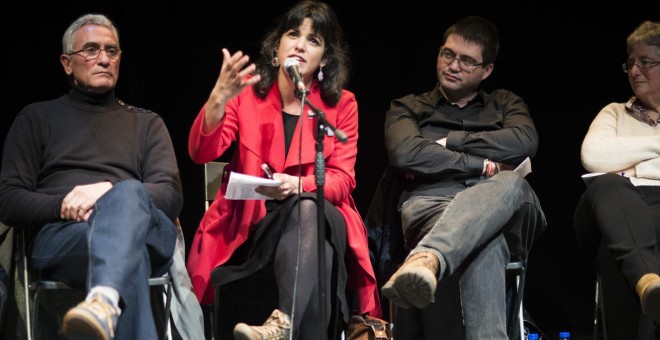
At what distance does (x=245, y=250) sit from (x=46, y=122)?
3.02 feet

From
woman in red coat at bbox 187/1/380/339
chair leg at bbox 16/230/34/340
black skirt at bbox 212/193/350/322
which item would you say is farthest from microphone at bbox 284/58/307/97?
chair leg at bbox 16/230/34/340

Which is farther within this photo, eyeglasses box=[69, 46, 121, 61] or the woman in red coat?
eyeglasses box=[69, 46, 121, 61]

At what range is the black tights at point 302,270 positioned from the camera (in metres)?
3.03

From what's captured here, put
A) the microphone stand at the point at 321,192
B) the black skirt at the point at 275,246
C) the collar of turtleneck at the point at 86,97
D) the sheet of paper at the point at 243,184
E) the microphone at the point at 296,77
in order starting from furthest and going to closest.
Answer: the collar of turtleneck at the point at 86,97, the black skirt at the point at 275,246, the sheet of paper at the point at 243,184, the microphone at the point at 296,77, the microphone stand at the point at 321,192

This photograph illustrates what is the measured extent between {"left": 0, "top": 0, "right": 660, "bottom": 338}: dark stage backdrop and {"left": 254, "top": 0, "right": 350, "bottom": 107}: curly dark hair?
2.33 ft

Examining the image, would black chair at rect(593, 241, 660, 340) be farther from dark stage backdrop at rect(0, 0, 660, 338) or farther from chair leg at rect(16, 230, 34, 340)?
chair leg at rect(16, 230, 34, 340)

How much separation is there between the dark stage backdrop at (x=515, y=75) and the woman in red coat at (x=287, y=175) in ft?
2.31

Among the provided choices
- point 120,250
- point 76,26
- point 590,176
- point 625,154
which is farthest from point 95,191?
point 625,154

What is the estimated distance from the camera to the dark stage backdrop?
14.6 feet

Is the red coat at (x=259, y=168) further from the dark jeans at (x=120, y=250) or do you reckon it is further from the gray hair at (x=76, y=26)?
the gray hair at (x=76, y=26)

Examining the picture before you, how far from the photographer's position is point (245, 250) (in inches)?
135

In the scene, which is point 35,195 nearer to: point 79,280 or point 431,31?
point 79,280

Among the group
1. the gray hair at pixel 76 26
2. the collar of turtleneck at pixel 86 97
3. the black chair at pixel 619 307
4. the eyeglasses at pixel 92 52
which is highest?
the gray hair at pixel 76 26

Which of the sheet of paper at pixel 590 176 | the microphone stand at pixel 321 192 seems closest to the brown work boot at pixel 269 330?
the microphone stand at pixel 321 192
